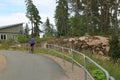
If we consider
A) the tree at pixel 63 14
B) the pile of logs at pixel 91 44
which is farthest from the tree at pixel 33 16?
the pile of logs at pixel 91 44

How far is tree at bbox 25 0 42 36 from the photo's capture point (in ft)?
349

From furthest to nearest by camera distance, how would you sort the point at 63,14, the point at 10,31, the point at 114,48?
1. the point at 63,14
2. the point at 10,31
3. the point at 114,48

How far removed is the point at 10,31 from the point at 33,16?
67.5 feet

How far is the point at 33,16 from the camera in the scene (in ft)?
350

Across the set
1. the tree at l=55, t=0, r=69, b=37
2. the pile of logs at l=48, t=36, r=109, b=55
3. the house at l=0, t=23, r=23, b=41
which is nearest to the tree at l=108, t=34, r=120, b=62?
the pile of logs at l=48, t=36, r=109, b=55

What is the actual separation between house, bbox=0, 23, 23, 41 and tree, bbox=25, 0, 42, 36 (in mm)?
15767

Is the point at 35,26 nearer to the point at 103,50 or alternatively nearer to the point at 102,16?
the point at 102,16

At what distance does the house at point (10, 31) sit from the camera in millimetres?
84956

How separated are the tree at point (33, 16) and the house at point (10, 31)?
15767 mm

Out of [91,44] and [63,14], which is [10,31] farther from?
[91,44]

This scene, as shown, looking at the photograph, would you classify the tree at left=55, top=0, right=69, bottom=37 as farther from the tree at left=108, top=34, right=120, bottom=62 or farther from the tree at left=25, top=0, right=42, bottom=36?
the tree at left=108, top=34, right=120, bottom=62

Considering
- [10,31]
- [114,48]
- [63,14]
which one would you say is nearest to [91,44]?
[114,48]

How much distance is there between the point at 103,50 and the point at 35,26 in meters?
71.8

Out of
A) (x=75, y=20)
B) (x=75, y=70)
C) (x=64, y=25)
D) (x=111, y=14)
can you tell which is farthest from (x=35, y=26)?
(x=75, y=70)
